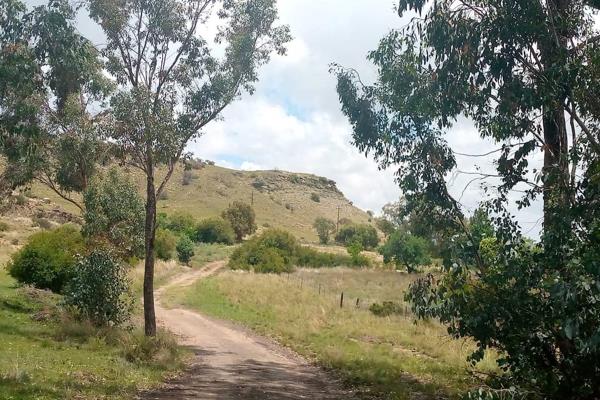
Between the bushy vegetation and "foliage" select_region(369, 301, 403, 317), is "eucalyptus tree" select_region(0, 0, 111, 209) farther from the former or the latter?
the bushy vegetation

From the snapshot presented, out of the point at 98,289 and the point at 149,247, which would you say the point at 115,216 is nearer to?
the point at 149,247

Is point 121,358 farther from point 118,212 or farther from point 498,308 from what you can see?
point 498,308

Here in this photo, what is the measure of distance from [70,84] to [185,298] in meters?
21.0

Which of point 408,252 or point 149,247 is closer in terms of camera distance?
point 149,247

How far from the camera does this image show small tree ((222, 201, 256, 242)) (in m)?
89.6

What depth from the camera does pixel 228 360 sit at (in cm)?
1806

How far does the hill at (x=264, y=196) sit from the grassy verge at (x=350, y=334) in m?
52.0

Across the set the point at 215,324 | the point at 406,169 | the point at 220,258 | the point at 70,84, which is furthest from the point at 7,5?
the point at 220,258

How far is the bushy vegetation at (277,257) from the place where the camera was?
192 ft

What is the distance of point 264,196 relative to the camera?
140 meters

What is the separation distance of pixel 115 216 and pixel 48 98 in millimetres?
4711

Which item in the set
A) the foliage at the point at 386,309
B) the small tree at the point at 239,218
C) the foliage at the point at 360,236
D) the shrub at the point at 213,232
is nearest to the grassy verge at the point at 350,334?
the foliage at the point at 386,309

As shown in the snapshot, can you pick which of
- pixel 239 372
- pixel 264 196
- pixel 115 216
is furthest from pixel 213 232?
pixel 239 372

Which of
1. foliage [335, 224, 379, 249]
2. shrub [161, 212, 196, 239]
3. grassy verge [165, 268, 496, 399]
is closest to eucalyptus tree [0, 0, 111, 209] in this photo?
grassy verge [165, 268, 496, 399]
